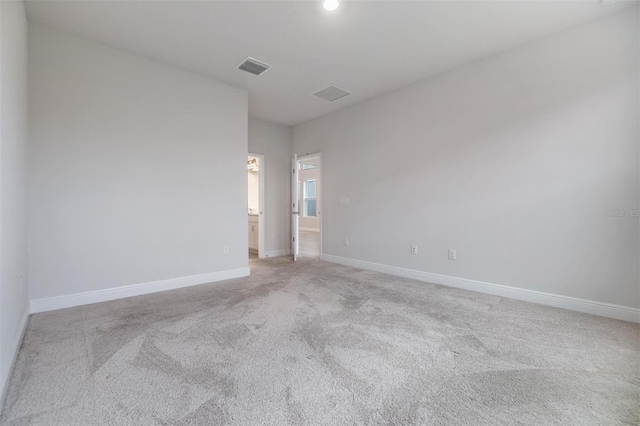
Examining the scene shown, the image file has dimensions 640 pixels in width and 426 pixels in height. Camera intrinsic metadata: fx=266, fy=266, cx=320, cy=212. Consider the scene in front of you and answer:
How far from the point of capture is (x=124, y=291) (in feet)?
10.3

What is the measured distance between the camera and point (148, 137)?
11.0 ft

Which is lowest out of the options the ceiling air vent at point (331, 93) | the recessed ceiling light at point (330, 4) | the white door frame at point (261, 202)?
the white door frame at point (261, 202)

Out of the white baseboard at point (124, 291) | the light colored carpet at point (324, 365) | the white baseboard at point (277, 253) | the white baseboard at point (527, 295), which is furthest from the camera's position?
the white baseboard at point (277, 253)

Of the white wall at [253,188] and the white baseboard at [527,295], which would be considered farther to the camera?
the white wall at [253,188]

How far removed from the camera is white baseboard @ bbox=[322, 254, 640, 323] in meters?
2.55

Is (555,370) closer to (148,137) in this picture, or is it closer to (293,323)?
(293,323)

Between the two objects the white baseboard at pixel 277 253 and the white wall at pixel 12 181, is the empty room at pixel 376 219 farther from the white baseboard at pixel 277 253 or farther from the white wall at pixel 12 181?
the white baseboard at pixel 277 253

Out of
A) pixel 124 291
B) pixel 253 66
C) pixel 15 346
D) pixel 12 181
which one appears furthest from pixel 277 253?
pixel 12 181

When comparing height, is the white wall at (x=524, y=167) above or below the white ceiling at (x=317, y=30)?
below

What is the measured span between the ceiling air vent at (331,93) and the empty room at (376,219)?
3cm

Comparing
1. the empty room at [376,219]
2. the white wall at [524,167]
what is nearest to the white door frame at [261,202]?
the empty room at [376,219]

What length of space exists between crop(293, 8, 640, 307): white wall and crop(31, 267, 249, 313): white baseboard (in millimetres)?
2586

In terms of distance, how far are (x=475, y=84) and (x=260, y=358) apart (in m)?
3.90

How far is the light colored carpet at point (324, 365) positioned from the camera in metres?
1.39
